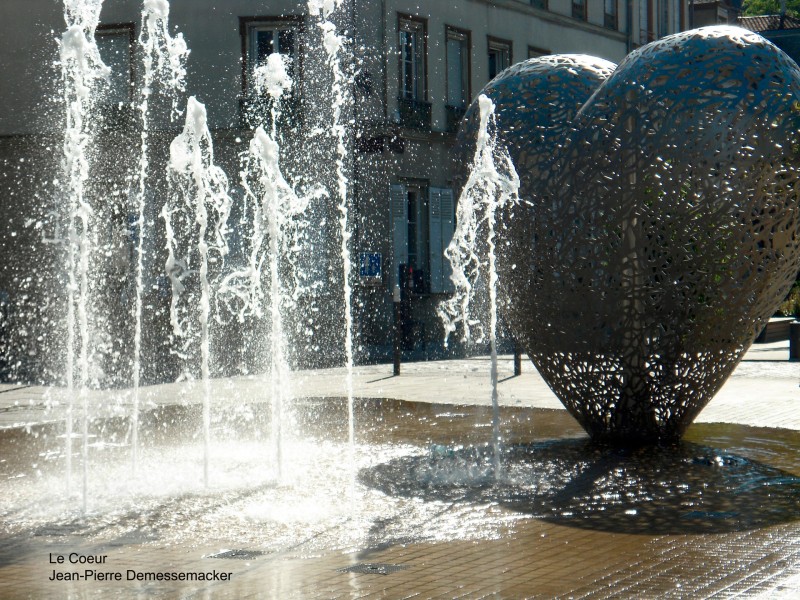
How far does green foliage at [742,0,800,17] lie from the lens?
197 feet

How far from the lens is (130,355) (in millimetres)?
20047

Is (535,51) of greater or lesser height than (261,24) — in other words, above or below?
above

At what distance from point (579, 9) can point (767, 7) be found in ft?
109

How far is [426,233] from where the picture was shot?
26.9 m

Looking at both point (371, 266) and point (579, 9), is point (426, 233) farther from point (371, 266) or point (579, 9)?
point (579, 9)

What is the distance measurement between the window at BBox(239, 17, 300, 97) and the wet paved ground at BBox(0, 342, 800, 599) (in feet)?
50.5

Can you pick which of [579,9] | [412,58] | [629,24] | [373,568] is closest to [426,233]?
[412,58]

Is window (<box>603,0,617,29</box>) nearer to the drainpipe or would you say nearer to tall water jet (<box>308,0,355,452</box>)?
the drainpipe

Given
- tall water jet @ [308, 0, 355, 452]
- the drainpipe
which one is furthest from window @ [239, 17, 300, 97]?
the drainpipe

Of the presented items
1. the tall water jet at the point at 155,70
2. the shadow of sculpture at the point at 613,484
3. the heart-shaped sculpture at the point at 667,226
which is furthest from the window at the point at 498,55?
the shadow of sculpture at the point at 613,484

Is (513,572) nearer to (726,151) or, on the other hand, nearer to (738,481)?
(738,481)

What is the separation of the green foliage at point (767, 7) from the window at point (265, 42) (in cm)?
4049

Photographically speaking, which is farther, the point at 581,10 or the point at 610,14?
the point at 610,14

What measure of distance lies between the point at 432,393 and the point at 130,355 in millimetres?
7437
